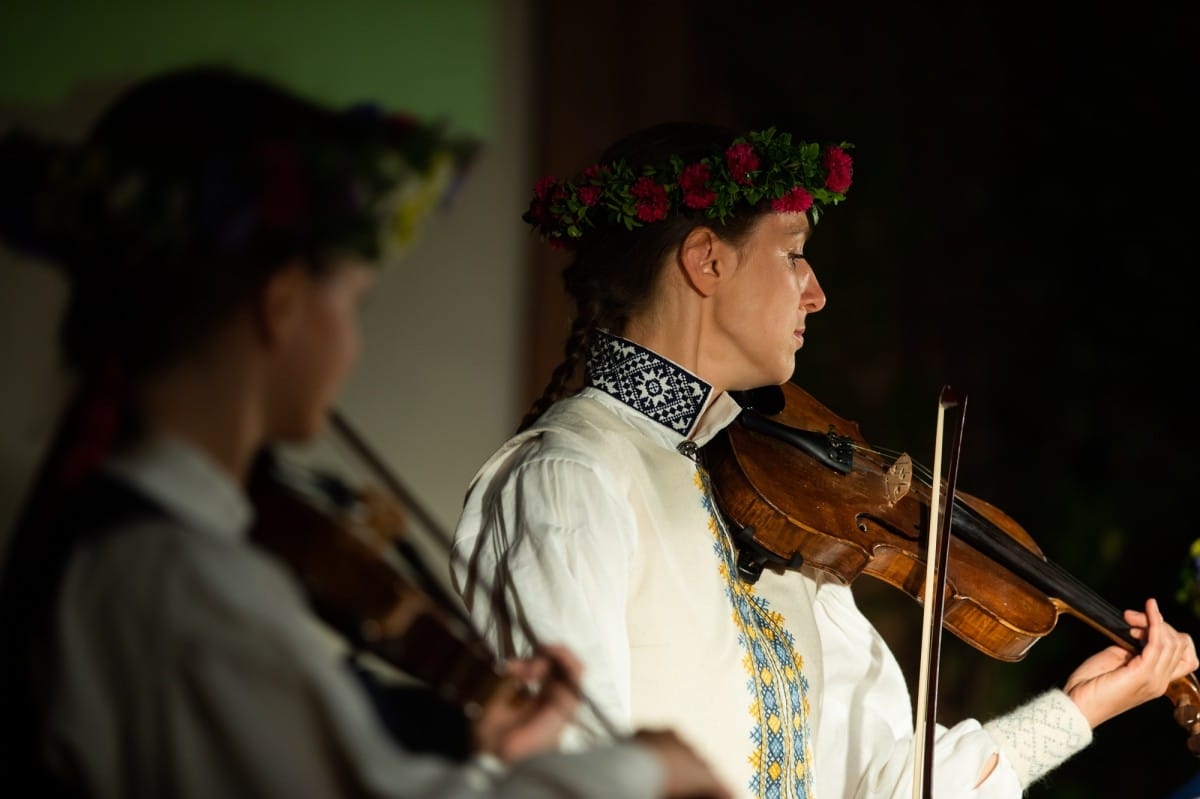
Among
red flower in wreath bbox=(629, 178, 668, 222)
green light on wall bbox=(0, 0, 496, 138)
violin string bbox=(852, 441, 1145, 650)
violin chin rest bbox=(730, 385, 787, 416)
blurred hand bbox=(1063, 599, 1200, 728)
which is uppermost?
green light on wall bbox=(0, 0, 496, 138)

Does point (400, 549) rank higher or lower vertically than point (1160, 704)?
higher

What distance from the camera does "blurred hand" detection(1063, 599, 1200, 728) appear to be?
1.97 metres

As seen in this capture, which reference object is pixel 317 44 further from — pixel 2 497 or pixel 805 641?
pixel 805 641

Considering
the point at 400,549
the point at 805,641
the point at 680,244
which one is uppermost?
the point at 680,244

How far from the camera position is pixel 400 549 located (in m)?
1.07

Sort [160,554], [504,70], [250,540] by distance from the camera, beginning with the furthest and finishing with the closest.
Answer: [504,70] < [250,540] < [160,554]

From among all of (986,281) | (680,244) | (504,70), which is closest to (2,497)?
(680,244)

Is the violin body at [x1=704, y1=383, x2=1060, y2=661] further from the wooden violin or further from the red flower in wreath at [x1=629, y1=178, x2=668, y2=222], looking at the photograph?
the red flower in wreath at [x1=629, y1=178, x2=668, y2=222]

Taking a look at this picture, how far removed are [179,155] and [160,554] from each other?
0.91 feet

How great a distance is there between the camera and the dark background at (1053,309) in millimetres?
3477

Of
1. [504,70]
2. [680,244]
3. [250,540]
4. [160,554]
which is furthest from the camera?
[504,70]

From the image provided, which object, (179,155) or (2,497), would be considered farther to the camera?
(2,497)

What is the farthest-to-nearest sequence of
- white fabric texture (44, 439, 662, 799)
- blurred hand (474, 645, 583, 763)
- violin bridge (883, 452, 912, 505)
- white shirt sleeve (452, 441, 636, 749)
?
violin bridge (883, 452, 912, 505) < white shirt sleeve (452, 441, 636, 749) < blurred hand (474, 645, 583, 763) < white fabric texture (44, 439, 662, 799)

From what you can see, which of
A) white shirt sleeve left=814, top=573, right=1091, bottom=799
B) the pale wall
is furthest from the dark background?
white shirt sleeve left=814, top=573, right=1091, bottom=799
